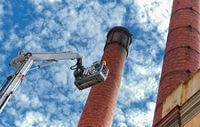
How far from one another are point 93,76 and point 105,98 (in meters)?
5.97

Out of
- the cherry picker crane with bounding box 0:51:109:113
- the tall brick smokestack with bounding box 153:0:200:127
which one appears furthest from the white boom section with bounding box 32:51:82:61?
the tall brick smokestack with bounding box 153:0:200:127

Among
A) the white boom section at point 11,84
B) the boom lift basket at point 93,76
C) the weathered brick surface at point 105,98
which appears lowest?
the white boom section at point 11,84

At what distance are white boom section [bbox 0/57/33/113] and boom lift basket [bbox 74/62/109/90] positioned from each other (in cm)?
229

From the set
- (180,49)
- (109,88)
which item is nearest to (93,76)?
(180,49)

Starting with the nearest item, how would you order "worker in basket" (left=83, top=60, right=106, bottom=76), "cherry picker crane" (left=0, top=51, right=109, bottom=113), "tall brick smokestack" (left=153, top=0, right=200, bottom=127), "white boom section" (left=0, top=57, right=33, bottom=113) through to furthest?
1. "white boom section" (left=0, top=57, right=33, bottom=113)
2. "cherry picker crane" (left=0, top=51, right=109, bottom=113)
3. "worker in basket" (left=83, top=60, right=106, bottom=76)
4. "tall brick smokestack" (left=153, top=0, right=200, bottom=127)

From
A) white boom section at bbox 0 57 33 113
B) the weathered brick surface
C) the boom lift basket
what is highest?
the weathered brick surface

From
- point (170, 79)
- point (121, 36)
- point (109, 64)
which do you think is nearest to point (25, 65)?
point (170, 79)

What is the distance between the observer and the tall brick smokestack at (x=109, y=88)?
15.0m

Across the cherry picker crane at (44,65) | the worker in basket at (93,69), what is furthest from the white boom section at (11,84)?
the worker in basket at (93,69)

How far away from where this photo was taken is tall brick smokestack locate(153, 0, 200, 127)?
41.2 feet

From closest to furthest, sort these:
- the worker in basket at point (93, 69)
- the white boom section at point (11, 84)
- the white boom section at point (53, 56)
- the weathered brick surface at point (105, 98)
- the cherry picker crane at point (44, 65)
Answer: the white boom section at point (11, 84) → the cherry picker crane at point (44, 65) → the white boom section at point (53, 56) → the worker in basket at point (93, 69) → the weathered brick surface at point (105, 98)

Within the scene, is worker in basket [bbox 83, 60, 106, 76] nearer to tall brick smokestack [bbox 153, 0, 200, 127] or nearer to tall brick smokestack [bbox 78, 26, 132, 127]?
tall brick smokestack [bbox 153, 0, 200, 127]

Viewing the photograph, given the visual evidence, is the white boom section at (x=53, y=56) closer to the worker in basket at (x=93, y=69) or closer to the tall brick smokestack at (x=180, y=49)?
the worker in basket at (x=93, y=69)

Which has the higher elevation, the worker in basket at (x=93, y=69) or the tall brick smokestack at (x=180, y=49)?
the tall brick smokestack at (x=180, y=49)
